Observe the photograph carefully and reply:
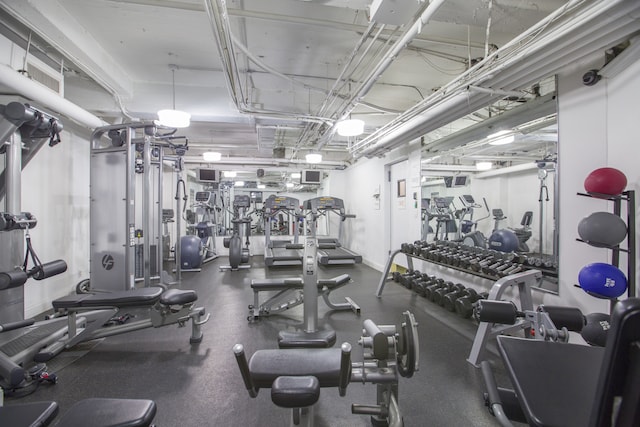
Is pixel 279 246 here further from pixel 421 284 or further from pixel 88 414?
pixel 88 414

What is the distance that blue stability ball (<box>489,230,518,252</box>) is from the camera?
462 centimetres

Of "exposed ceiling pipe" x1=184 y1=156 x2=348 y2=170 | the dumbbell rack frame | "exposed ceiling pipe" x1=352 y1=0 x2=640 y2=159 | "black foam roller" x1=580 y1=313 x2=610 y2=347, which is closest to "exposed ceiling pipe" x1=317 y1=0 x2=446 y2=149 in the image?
"exposed ceiling pipe" x1=352 y1=0 x2=640 y2=159

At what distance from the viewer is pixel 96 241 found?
3.26 metres

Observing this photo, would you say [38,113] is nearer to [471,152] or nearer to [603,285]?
[603,285]

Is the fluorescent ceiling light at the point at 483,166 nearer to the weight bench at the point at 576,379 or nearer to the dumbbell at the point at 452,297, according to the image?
the dumbbell at the point at 452,297

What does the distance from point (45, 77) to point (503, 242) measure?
21.9ft

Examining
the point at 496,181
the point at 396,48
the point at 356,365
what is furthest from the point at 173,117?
the point at 496,181

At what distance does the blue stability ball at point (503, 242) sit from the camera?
182 inches

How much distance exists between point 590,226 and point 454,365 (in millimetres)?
1427

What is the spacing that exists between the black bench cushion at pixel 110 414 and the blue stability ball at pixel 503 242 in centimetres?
516

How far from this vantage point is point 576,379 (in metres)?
0.82

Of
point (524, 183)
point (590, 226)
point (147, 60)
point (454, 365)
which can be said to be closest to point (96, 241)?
point (147, 60)

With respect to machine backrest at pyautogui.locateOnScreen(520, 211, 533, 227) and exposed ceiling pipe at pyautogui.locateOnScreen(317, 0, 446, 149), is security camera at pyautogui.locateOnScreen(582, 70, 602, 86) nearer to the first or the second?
exposed ceiling pipe at pyautogui.locateOnScreen(317, 0, 446, 149)

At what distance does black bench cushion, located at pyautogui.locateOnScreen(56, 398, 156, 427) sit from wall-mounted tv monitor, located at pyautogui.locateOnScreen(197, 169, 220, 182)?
5.95 metres
